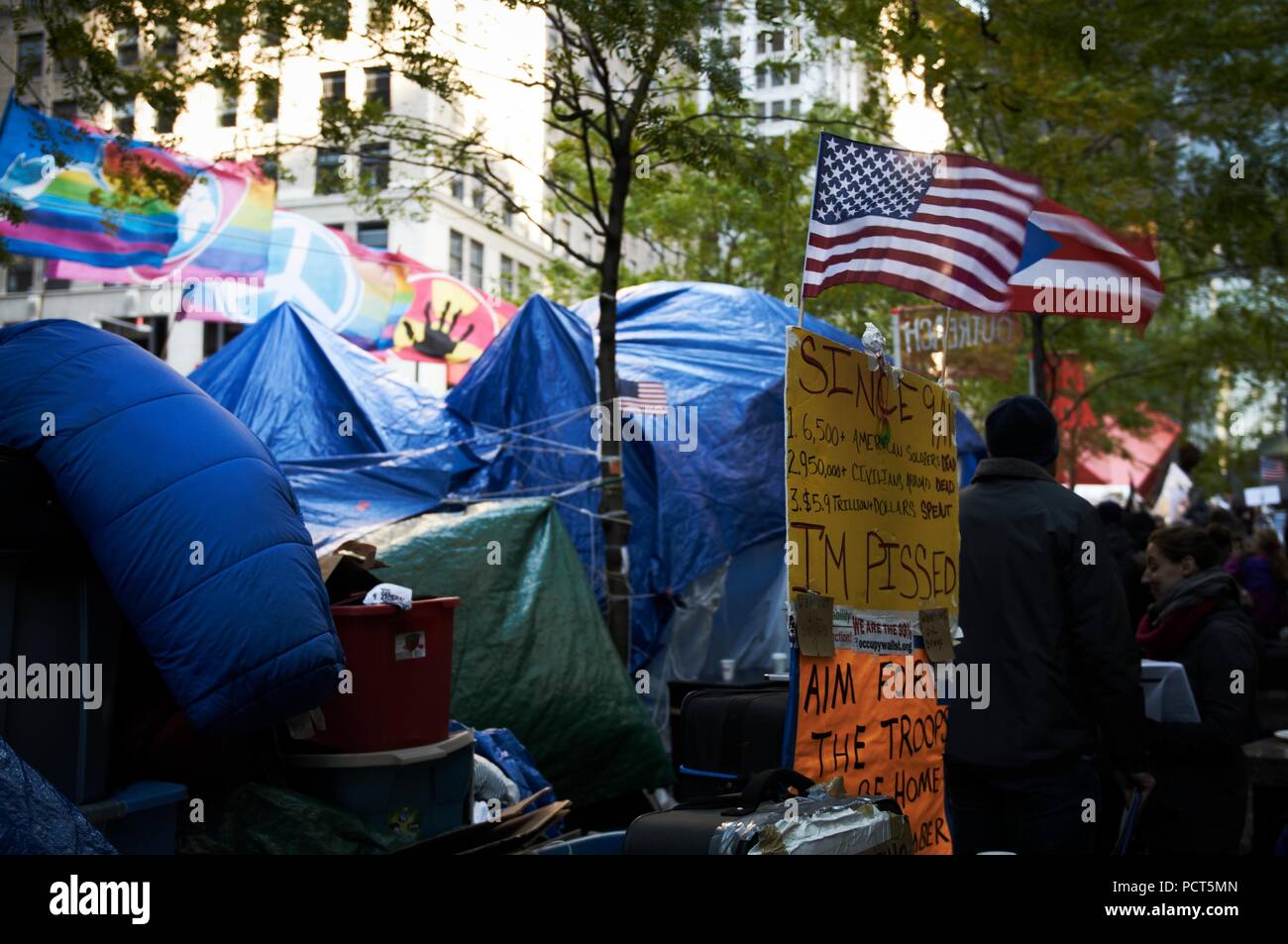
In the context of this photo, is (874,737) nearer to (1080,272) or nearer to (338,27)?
(1080,272)

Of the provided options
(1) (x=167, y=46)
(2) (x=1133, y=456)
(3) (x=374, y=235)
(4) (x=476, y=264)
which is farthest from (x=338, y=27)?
(4) (x=476, y=264)

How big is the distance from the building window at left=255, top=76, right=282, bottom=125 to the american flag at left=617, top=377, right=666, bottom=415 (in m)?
3.51

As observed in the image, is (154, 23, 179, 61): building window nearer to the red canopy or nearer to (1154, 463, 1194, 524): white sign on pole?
(1154, 463, 1194, 524): white sign on pole

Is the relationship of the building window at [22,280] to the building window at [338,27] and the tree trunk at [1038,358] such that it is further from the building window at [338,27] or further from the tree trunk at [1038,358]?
the building window at [338,27]

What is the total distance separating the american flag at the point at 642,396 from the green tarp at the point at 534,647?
2.18 metres

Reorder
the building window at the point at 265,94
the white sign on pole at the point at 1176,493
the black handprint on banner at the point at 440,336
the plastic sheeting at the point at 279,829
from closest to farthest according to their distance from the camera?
the plastic sheeting at the point at 279,829 < the building window at the point at 265,94 < the black handprint on banner at the point at 440,336 < the white sign on pole at the point at 1176,493

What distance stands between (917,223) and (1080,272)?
3.12 m

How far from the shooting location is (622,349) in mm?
11859

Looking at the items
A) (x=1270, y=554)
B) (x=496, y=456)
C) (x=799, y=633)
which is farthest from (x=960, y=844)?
(x=1270, y=554)

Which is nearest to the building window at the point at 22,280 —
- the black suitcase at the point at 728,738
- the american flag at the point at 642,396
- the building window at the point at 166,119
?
the building window at the point at 166,119

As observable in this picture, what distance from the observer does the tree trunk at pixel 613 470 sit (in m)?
8.93

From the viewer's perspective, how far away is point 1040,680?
15.5 feet

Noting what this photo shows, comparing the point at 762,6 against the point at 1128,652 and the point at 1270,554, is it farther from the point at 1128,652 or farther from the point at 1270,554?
the point at 1270,554

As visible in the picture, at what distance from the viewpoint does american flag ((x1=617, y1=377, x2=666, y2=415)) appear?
10.4 metres
